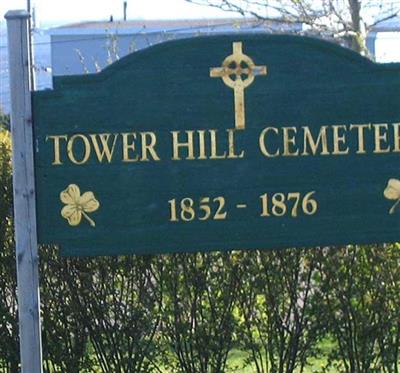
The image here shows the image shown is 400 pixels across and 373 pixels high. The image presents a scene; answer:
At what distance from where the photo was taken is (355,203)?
483 cm

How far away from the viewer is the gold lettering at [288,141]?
15.7 ft

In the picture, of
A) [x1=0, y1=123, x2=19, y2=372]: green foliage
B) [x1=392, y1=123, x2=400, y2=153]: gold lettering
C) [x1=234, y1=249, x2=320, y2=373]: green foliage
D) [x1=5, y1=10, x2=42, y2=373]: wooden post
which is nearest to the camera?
[x1=5, y1=10, x2=42, y2=373]: wooden post

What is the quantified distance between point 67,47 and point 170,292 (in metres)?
42.8

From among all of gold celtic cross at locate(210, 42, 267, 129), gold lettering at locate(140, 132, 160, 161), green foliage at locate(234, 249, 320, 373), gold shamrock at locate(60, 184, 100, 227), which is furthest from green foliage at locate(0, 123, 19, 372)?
gold celtic cross at locate(210, 42, 267, 129)

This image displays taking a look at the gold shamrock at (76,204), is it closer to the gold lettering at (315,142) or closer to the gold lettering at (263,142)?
the gold lettering at (263,142)

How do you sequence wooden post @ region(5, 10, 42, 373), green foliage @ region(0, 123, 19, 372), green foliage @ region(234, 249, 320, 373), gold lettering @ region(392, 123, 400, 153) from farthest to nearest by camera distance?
1. green foliage @ region(0, 123, 19, 372)
2. green foliage @ region(234, 249, 320, 373)
3. gold lettering @ region(392, 123, 400, 153)
4. wooden post @ region(5, 10, 42, 373)

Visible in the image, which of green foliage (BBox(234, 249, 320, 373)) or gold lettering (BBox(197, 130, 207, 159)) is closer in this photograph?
gold lettering (BBox(197, 130, 207, 159))

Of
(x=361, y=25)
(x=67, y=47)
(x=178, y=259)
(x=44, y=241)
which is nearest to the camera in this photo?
(x=44, y=241)

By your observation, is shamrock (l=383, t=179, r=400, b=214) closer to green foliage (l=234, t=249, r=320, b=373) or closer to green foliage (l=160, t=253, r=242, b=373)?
green foliage (l=234, t=249, r=320, b=373)

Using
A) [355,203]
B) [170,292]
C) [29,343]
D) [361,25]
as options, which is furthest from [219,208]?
[361,25]

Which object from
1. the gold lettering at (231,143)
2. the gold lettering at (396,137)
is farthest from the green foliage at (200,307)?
the gold lettering at (396,137)

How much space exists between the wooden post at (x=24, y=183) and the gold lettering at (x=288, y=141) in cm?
109

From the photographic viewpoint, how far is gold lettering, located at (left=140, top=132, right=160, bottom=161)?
474 centimetres

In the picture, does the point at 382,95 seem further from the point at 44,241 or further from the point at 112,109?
the point at 44,241
